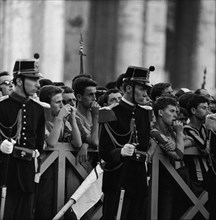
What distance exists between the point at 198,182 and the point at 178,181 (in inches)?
20.0

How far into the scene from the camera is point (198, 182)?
52.8 feet

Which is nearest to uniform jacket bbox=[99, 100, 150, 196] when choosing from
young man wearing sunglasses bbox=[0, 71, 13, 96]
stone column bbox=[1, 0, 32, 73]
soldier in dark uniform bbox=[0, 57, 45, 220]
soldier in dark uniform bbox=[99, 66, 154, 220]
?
soldier in dark uniform bbox=[99, 66, 154, 220]

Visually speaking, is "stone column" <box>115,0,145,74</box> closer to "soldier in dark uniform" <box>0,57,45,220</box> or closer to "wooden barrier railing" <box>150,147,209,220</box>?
"wooden barrier railing" <box>150,147,209,220</box>

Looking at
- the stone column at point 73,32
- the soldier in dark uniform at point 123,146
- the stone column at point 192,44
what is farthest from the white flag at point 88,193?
the stone column at point 192,44

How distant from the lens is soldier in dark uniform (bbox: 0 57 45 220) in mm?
13914

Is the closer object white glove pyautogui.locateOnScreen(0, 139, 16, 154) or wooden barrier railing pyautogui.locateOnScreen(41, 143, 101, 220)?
white glove pyautogui.locateOnScreen(0, 139, 16, 154)

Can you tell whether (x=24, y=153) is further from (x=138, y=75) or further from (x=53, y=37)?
(x=53, y=37)

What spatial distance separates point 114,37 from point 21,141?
69.3ft

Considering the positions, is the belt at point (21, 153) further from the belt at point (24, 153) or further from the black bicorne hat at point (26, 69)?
the black bicorne hat at point (26, 69)

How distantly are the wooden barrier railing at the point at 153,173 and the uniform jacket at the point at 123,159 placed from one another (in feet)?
3.68

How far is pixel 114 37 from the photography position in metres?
34.9

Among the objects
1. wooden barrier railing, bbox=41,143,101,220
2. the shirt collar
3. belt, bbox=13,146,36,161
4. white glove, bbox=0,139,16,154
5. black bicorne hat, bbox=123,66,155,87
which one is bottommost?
wooden barrier railing, bbox=41,143,101,220

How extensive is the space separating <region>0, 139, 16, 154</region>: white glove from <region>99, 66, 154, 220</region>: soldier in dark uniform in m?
1.27

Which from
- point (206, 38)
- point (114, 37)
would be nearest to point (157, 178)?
point (114, 37)
